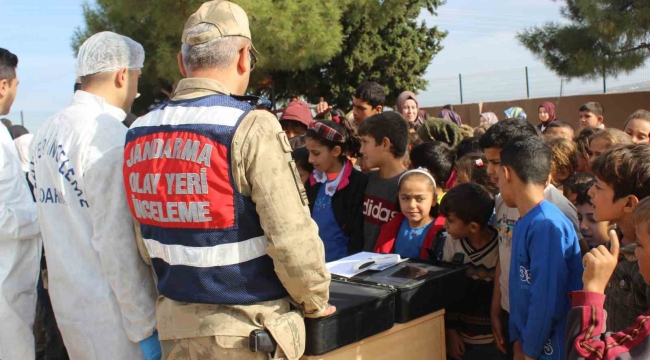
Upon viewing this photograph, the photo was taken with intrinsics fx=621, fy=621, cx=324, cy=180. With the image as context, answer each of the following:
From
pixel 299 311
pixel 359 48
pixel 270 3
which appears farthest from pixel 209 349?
pixel 359 48

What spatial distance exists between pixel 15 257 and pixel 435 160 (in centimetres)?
270

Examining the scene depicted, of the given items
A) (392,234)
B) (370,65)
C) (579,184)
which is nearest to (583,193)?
(579,184)

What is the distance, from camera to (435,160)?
4.36 m

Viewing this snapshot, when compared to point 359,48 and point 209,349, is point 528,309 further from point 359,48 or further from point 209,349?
point 359,48

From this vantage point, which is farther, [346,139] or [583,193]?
[346,139]

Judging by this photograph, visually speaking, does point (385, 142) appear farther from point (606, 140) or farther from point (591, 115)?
point (591, 115)

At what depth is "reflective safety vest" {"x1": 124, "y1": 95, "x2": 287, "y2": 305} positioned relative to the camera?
82.6 inches

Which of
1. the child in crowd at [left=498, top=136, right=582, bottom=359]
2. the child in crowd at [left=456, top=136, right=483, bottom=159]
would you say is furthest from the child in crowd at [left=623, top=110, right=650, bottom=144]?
the child in crowd at [left=498, top=136, right=582, bottom=359]

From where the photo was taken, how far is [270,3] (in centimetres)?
1173

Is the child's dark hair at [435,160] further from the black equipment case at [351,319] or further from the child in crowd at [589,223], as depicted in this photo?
the black equipment case at [351,319]

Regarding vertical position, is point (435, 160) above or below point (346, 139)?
below

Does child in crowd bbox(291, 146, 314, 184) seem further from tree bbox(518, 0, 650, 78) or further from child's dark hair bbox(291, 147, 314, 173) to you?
tree bbox(518, 0, 650, 78)

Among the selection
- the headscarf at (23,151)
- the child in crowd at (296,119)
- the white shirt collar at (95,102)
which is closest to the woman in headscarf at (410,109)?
the child in crowd at (296,119)

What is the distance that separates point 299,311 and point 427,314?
76cm
